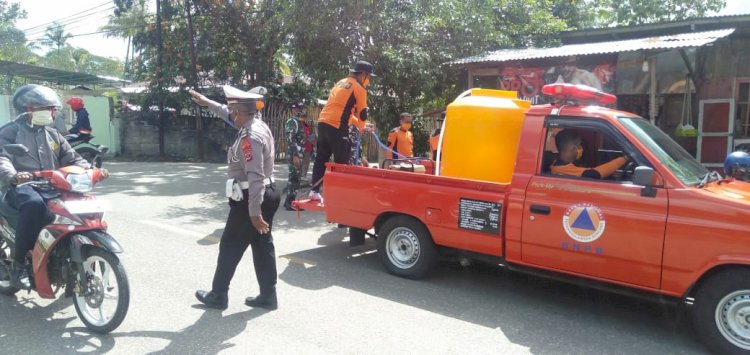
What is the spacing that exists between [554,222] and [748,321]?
1.39 m

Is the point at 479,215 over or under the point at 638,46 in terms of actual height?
under

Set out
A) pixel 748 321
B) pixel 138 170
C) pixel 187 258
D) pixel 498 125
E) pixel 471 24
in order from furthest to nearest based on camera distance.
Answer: pixel 138 170
pixel 471 24
pixel 187 258
pixel 498 125
pixel 748 321

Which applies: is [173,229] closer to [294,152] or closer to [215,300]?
[294,152]

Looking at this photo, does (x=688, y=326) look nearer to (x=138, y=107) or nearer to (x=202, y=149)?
(x=202, y=149)

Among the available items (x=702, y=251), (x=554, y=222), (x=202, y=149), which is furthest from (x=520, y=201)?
(x=202, y=149)

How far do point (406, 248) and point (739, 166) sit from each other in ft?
13.1

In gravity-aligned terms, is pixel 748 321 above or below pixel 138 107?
below

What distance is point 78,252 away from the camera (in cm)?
393

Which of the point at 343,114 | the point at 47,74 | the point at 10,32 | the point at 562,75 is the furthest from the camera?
the point at 10,32

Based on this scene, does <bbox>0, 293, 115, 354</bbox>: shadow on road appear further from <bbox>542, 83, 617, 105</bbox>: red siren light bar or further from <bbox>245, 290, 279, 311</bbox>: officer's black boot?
<bbox>542, 83, 617, 105</bbox>: red siren light bar

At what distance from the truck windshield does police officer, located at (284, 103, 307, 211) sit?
5.63m

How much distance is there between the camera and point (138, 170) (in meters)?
14.6

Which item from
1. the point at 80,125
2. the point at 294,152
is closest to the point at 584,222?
the point at 294,152

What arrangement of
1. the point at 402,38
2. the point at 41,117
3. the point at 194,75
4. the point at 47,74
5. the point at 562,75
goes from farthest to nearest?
the point at 47,74 < the point at 194,75 < the point at 402,38 < the point at 562,75 < the point at 41,117
